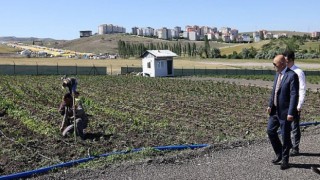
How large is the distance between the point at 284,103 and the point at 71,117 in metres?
5.22

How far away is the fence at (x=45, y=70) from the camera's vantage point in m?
45.6

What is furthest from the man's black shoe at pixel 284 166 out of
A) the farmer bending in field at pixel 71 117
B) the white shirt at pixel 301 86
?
the farmer bending in field at pixel 71 117

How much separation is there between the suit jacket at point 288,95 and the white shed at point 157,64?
3831 cm

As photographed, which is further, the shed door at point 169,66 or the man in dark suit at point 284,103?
the shed door at point 169,66

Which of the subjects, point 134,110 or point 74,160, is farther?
point 134,110

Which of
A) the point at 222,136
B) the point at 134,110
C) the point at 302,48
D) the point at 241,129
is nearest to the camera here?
the point at 222,136

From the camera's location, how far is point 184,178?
6832 mm

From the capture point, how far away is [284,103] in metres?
7.05

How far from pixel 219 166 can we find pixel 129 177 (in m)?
1.56

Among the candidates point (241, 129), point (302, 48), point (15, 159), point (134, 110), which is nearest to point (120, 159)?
point (15, 159)

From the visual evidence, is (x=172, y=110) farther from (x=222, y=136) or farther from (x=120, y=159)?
(x=120, y=159)

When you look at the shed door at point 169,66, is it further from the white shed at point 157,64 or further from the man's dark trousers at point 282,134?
the man's dark trousers at point 282,134

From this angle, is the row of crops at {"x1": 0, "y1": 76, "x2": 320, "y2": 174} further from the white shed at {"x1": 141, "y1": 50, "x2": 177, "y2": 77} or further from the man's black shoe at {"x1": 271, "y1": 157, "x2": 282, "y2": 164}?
the white shed at {"x1": 141, "y1": 50, "x2": 177, "y2": 77}

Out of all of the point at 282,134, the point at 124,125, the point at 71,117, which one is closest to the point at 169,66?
the point at 124,125
